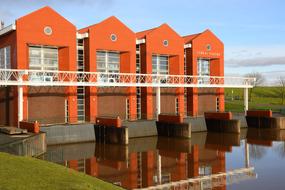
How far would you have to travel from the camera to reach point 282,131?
40.8m

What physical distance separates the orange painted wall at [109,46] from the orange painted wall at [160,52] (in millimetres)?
1871

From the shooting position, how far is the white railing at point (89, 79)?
30.0 m

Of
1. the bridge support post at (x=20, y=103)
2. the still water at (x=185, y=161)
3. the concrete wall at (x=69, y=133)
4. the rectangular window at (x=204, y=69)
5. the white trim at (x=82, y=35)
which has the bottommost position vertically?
the still water at (x=185, y=161)

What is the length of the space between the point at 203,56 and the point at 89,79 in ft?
56.2

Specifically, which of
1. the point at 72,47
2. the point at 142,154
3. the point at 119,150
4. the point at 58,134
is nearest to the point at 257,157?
the point at 142,154

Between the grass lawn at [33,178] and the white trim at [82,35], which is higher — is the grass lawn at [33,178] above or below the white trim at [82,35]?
below

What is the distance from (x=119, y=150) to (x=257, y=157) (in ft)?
33.9

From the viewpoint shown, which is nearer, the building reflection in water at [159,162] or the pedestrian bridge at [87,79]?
the building reflection in water at [159,162]

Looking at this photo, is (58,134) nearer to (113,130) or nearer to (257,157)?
(113,130)

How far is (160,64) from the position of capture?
141 feet

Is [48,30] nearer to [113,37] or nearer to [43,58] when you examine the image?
[43,58]

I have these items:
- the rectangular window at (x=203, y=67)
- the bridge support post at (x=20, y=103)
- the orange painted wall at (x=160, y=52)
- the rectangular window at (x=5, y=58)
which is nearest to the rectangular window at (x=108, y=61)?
the orange painted wall at (x=160, y=52)

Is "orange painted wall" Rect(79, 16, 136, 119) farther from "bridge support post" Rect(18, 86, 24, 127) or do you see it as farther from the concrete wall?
"bridge support post" Rect(18, 86, 24, 127)

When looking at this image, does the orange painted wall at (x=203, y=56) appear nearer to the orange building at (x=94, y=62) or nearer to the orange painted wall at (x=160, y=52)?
the orange building at (x=94, y=62)
